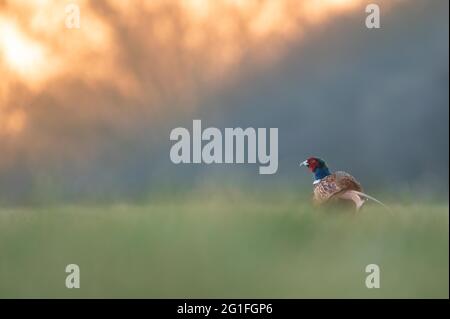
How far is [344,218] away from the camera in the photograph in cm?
412

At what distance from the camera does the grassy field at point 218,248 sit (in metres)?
4.03

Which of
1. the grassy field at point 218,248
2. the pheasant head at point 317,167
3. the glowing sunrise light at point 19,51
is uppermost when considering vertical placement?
the glowing sunrise light at point 19,51

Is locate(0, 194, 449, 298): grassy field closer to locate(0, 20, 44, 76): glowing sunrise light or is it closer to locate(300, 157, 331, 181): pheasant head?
locate(300, 157, 331, 181): pheasant head

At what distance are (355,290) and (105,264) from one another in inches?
66.2

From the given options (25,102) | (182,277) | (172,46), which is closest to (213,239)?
(182,277)

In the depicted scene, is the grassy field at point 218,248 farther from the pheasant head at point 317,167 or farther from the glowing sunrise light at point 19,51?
the glowing sunrise light at point 19,51

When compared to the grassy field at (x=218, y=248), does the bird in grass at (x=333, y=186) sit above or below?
above

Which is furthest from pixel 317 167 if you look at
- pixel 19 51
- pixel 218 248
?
pixel 19 51

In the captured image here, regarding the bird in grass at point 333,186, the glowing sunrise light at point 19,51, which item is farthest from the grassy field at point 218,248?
the glowing sunrise light at point 19,51

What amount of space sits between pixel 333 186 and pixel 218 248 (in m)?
0.89

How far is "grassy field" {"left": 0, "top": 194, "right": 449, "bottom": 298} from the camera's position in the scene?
13.2ft

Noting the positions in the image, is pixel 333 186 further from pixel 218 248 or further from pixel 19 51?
pixel 19 51

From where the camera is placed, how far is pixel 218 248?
4.05m

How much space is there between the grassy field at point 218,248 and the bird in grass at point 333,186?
9cm
